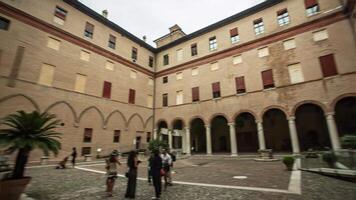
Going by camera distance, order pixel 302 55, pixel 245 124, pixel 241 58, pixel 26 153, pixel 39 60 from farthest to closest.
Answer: pixel 245 124, pixel 241 58, pixel 302 55, pixel 39 60, pixel 26 153

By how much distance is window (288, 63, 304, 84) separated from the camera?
17.5 metres

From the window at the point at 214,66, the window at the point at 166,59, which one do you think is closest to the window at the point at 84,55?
the window at the point at 166,59

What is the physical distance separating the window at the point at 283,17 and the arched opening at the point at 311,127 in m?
9.44

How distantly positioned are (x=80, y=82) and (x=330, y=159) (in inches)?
838

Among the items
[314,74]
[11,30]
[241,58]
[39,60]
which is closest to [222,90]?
[241,58]

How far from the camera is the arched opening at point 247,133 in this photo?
24875mm

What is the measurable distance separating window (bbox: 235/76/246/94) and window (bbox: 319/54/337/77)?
6983 mm

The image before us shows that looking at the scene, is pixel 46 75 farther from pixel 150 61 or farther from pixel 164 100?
pixel 150 61

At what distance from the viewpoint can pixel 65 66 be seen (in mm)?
18500

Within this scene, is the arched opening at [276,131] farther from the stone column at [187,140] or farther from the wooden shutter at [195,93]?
the stone column at [187,140]

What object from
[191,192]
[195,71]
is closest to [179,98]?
[195,71]

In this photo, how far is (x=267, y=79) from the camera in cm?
1920

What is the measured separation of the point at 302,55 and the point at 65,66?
23.2 metres

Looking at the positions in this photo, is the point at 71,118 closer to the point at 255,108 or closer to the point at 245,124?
the point at 255,108
